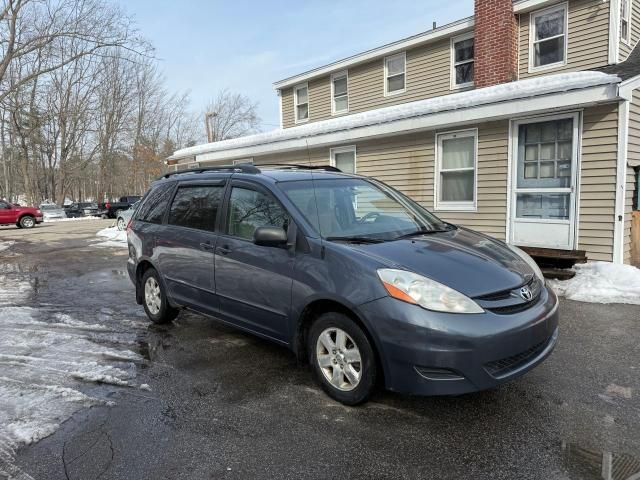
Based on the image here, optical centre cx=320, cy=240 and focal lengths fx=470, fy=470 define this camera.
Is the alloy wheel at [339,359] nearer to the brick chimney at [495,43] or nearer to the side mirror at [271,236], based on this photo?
the side mirror at [271,236]

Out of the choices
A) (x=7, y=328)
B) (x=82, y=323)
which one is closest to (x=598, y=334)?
(x=82, y=323)

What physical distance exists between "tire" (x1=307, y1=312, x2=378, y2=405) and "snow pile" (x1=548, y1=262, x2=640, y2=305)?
4.40 meters

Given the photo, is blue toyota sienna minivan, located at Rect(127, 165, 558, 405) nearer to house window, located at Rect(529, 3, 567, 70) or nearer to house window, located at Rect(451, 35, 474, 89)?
house window, located at Rect(529, 3, 567, 70)

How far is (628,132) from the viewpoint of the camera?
7.22 m

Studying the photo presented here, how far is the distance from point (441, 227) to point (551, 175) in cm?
477

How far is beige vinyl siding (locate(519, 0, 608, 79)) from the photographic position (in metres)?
10.5

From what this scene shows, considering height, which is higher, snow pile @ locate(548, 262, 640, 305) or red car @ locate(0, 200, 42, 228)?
red car @ locate(0, 200, 42, 228)

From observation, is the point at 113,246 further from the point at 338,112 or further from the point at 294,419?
the point at 294,419

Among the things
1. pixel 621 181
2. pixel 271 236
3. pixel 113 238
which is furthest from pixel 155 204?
pixel 113 238

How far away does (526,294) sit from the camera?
3186mm

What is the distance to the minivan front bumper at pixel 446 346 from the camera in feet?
9.28

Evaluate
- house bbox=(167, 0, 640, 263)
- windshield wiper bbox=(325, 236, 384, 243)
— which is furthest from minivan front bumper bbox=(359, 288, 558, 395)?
house bbox=(167, 0, 640, 263)

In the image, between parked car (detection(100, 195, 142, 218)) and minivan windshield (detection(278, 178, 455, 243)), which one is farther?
parked car (detection(100, 195, 142, 218))

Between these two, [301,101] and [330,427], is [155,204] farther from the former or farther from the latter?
[301,101]
